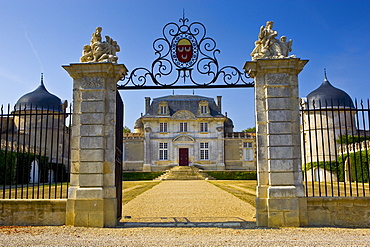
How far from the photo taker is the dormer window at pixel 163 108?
113ft

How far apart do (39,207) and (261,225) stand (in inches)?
137

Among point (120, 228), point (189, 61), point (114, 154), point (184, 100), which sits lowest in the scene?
point (120, 228)

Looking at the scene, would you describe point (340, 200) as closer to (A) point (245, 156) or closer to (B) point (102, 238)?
(B) point (102, 238)

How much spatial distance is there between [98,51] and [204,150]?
28767 mm

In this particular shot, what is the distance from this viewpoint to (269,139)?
5.49 m

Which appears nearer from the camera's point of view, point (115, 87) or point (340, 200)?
point (340, 200)

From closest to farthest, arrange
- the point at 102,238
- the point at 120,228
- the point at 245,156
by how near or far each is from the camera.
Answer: the point at 102,238, the point at 120,228, the point at 245,156

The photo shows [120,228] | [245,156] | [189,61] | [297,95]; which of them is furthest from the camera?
[245,156]

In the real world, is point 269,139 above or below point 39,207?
above

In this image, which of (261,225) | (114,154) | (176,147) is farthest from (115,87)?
(176,147)

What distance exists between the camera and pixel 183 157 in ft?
112

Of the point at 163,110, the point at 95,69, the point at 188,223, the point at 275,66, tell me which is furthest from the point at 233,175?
the point at 95,69

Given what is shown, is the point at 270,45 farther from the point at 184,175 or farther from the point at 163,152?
the point at 163,152

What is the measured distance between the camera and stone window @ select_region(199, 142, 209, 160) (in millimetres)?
34094
